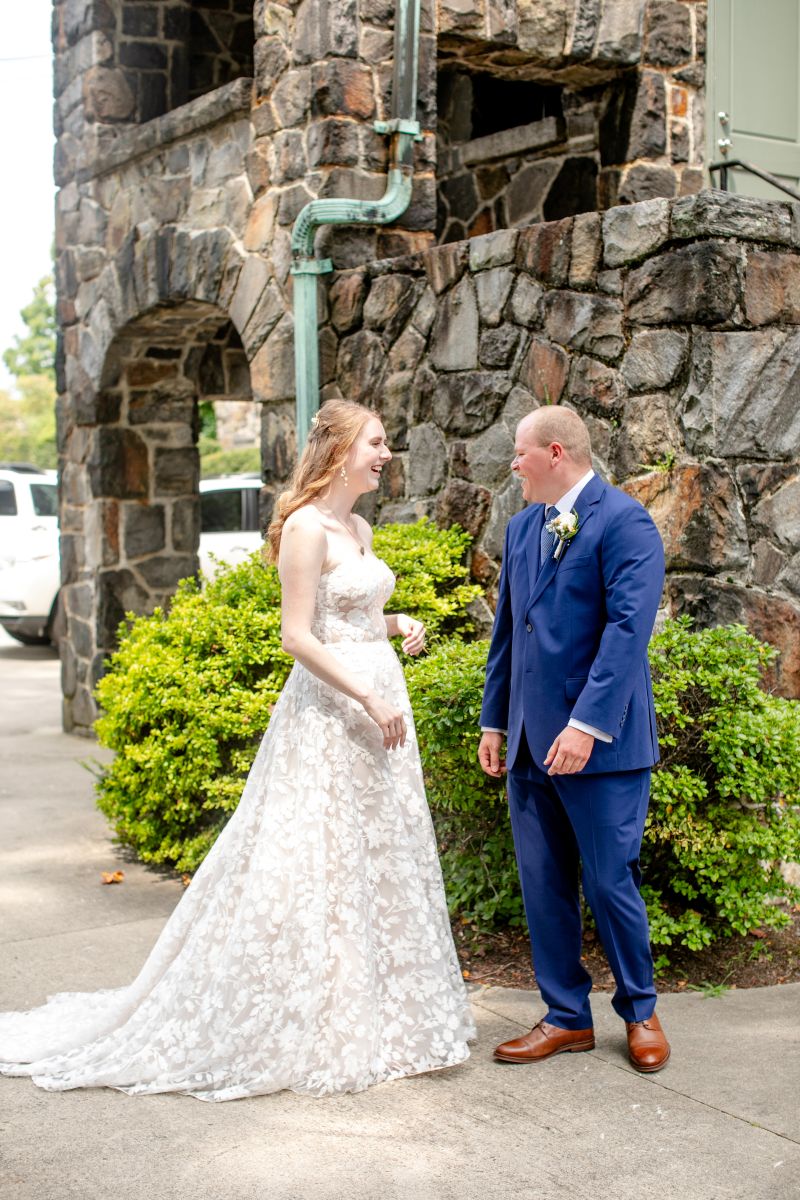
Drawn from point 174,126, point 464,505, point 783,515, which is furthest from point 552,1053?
point 174,126

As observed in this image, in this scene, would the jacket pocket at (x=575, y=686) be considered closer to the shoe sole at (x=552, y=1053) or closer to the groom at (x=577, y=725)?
the groom at (x=577, y=725)

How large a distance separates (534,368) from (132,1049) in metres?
3.42

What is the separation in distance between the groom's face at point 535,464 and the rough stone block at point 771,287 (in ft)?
5.74

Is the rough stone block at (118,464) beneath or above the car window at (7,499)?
above

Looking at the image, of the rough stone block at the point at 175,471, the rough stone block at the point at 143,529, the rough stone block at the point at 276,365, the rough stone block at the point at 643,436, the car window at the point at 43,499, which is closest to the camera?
the rough stone block at the point at 643,436

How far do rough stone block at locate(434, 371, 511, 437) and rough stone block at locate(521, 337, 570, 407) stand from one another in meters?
0.19

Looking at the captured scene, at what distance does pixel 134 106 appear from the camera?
9.77 metres

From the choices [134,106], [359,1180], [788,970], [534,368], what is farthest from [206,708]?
[134,106]

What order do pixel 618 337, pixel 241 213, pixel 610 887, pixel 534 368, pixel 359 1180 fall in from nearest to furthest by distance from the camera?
pixel 359 1180 < pixel 610 887 < pixel 618 337 < pixel 534 368 < pixel 241 213

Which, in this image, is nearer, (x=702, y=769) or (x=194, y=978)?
(x=194, y=978)

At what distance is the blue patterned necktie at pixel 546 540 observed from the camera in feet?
13.4

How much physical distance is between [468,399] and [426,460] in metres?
0.44

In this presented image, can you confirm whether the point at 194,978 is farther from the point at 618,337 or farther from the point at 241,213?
the point at 241,213

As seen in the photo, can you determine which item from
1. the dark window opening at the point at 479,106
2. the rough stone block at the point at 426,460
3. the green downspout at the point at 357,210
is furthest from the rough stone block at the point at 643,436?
the dark window opening at the point at 479,106
